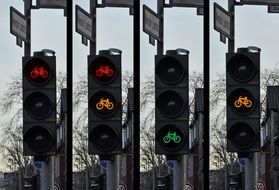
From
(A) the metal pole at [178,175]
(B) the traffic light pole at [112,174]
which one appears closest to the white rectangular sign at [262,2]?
(B) the traffic light pole at [112,174]

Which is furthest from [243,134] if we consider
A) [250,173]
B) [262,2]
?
[250,173]

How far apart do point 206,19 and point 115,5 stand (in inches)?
115

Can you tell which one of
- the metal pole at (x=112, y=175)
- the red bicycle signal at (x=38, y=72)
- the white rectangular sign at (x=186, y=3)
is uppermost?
the white rectangular sign at (x=186, y=3)

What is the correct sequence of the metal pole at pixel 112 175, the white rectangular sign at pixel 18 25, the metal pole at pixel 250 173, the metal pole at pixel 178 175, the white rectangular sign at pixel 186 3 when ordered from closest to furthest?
the white rectangular sign at pixel 18 25, the white rectangular sign at pixel 186 3, the metal pole at pixel 250 173, the metal pole at pixel 112 175, the metal pole at pixel 178 175

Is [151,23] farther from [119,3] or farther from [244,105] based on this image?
[244,105]

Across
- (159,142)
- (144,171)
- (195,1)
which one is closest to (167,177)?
(195,1)

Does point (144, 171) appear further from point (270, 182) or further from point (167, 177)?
point (167, 177)

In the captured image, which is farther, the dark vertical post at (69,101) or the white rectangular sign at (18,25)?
the white rectangular sign at (18,25)

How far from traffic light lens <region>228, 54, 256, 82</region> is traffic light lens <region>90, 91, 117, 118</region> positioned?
140 centimetres

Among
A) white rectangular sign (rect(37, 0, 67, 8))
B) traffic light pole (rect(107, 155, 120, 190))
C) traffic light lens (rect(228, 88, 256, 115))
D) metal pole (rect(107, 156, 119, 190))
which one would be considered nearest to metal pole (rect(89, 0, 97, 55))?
white rectangular sign (rect(37, 0, 67, 8))

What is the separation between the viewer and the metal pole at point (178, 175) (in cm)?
1855

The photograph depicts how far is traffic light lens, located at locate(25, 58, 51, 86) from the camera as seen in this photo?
42.9 feet

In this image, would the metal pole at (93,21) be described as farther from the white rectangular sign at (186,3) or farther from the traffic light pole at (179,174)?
the traffic light pole at (179,174)

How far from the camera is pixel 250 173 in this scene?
635 inches
